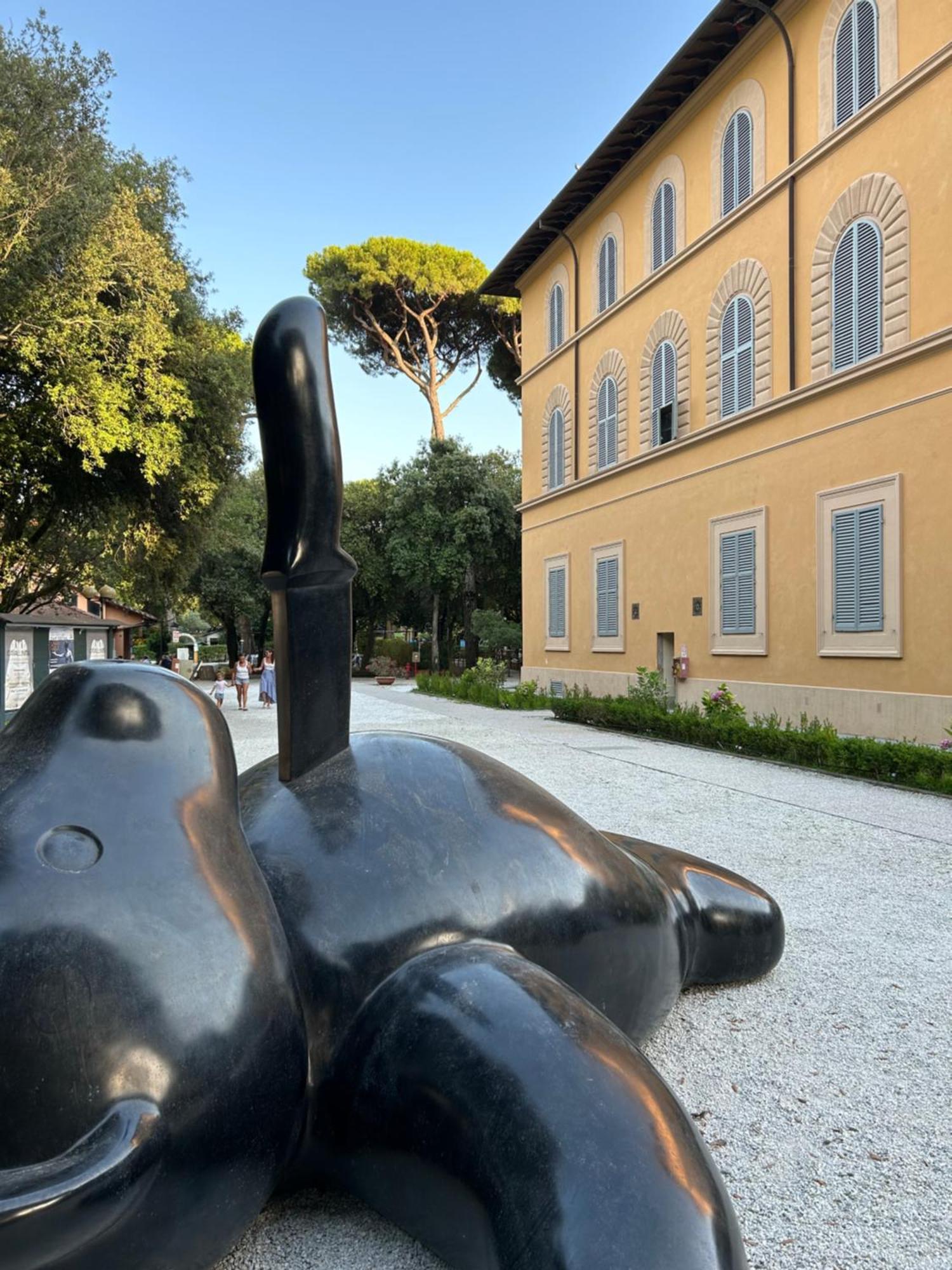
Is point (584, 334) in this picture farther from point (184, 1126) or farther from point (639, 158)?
point (184, 1126)

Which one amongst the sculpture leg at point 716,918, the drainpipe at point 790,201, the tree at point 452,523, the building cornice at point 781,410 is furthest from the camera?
the tree at point 452,523

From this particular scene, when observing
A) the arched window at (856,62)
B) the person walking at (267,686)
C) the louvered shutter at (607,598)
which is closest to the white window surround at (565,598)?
the louvered shutter at (607,598)

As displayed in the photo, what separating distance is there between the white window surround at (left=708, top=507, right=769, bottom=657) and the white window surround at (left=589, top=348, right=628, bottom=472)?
4188 millimetres

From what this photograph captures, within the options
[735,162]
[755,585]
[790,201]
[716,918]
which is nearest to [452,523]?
[735,162]

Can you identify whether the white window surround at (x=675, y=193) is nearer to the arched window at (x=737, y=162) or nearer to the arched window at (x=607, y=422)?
the arched window at (x=737, y=162)

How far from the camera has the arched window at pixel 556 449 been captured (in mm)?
23531

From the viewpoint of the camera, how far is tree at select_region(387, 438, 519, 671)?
33.6m

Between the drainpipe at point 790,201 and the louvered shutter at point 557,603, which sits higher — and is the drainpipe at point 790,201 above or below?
above

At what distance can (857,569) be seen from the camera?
13.4 metres

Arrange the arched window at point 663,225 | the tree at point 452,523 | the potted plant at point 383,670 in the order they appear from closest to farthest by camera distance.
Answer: the arched window at point 663,225, the potted plant at point 383,670, the tree at point 452,523

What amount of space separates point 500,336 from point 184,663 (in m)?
18.9

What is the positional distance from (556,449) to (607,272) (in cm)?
455

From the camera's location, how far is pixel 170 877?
1.63 metres

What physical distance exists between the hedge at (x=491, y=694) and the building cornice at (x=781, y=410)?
189 inches
